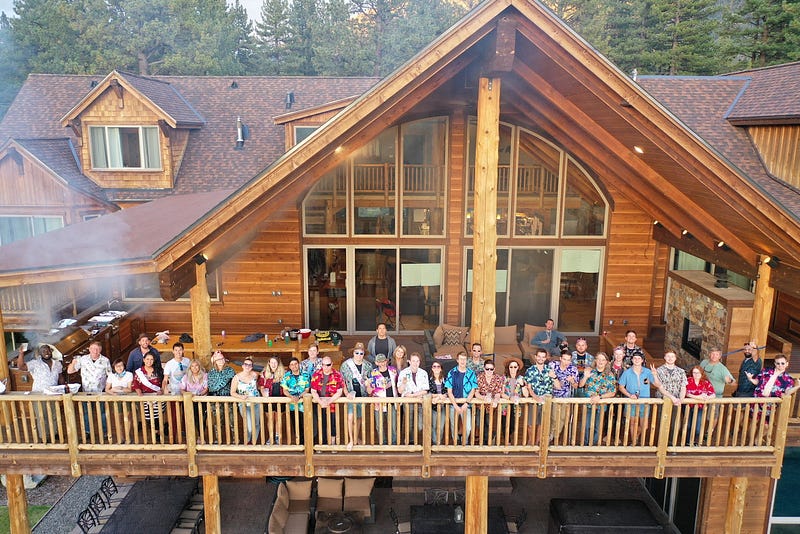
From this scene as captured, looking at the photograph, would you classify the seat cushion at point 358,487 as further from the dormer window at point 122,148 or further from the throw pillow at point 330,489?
the dormer window at point 122,148

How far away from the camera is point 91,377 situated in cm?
850

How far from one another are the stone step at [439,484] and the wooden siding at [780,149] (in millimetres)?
8628

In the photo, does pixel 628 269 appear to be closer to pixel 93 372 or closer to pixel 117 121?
pixel 93 372

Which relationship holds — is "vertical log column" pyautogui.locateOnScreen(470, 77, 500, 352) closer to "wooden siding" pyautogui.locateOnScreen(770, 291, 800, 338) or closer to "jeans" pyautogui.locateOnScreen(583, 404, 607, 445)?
"jeans" pyautogui.locateOnScreen(583, 404, 607, 445)

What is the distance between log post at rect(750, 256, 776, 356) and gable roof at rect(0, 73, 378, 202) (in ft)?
37.6

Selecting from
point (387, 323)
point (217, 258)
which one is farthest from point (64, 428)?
point (387, 323)

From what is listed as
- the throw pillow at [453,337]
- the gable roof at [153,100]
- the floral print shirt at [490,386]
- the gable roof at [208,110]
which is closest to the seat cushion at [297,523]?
the throw pillow at [453,337]

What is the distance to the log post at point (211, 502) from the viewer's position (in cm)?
866

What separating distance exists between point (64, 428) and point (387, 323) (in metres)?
6.76

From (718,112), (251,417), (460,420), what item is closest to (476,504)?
(460,420)

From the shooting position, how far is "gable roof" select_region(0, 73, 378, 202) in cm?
1528

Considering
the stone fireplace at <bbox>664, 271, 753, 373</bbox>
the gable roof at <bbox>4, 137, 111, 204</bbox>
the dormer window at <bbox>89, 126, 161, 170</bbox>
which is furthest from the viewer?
the dormer window at <bbox>89, 126, 161, 170</bbox>

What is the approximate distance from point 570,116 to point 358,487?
300 inches

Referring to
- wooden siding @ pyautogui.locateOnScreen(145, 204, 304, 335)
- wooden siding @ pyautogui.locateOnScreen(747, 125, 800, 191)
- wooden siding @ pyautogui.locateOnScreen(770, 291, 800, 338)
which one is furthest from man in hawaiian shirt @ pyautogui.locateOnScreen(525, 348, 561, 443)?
wooden siding @ pyautogui.locateOnScreen(747, 125, 800, 191)
